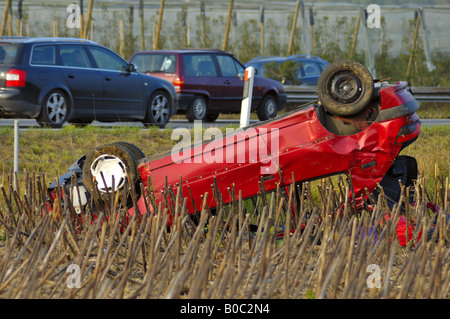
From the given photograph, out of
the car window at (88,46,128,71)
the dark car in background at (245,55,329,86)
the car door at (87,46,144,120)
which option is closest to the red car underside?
the car door at (87,46,144,120)

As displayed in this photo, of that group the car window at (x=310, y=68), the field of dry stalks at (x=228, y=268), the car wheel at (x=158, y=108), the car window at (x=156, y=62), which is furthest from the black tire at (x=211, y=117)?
the field of dry stalks at (x=228, y=268)

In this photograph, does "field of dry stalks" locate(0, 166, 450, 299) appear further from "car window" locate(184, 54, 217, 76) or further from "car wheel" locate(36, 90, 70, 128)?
"car window" locate(184, 54, 217, 76)

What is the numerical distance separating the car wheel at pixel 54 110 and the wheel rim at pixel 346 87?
709 cm

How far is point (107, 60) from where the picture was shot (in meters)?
14.5

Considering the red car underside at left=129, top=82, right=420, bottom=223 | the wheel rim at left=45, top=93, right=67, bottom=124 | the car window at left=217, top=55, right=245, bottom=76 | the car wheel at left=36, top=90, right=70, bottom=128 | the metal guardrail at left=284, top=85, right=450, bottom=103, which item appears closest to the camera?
the red car underside at left=129, top=82, right=420, bottom=223

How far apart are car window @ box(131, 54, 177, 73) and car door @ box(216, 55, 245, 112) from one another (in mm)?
1143

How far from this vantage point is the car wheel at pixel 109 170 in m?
6.64

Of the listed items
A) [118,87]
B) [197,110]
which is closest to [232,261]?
[118,87]

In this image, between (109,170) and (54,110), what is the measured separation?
21.3 ft

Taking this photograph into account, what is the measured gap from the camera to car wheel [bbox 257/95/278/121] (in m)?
18.3

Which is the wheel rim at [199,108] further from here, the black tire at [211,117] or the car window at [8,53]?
the car window at [8,53]
